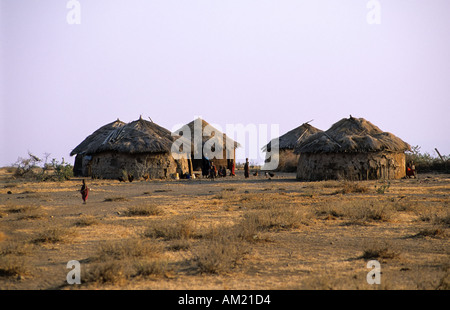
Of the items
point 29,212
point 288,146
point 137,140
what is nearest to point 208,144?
point 288,146

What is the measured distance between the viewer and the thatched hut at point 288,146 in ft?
114

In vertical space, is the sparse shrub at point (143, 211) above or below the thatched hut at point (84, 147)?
below

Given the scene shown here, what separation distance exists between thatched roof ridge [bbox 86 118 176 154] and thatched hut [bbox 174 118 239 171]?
5585 mm

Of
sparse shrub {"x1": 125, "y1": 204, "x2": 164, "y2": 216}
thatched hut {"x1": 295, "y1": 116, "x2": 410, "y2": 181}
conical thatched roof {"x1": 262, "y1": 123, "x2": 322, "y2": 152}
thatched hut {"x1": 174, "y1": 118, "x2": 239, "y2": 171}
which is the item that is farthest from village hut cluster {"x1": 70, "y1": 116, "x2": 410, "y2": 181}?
sparse shrub {"x1": 125, "y1": 204, "x2": 164, "y2": 216}

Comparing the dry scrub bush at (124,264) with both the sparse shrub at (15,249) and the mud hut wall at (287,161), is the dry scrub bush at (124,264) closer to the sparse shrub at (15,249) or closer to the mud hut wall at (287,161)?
the sparse shrub at (15,249)

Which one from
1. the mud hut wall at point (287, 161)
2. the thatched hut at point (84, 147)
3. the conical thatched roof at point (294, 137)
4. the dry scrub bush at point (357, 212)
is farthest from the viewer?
the conical thatched roof at point (294, 137)

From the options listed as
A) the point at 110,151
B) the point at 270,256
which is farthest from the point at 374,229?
the point at 110,151

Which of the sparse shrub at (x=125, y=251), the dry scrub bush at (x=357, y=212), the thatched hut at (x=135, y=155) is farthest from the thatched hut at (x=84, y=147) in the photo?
the sparse shrub at (x=125, y=251)

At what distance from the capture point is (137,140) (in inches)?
1026

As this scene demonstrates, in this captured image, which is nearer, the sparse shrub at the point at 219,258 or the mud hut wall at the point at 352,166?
the sparse shrub at the point at 219,258

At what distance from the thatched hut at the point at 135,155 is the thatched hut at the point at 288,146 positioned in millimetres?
10358

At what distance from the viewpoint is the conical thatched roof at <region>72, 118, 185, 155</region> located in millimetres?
25609

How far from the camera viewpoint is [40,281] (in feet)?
16.8

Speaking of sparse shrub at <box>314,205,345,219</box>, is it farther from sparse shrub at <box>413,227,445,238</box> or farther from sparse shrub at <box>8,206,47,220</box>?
sparse shrub at <box>8,206,47,220</box>
